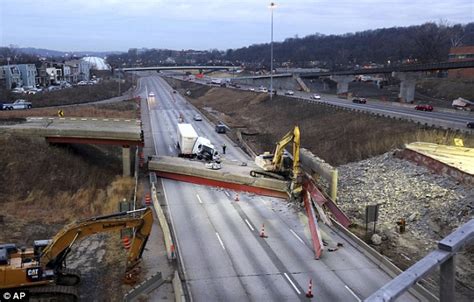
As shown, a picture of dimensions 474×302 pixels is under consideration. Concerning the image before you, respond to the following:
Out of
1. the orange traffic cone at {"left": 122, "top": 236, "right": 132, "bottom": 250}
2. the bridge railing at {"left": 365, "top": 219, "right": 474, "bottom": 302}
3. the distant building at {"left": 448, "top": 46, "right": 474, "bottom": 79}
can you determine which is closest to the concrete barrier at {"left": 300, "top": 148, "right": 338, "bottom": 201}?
the orange traffic cone at {"left": 122, "top": 236, "right": 132, "bottom": 250}

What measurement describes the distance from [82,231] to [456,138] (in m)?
34.4

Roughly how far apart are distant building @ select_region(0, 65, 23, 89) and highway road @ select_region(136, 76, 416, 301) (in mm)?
105922

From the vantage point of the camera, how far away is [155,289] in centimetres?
2014

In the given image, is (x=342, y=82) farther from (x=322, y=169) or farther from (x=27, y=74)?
(x=322, y=169)

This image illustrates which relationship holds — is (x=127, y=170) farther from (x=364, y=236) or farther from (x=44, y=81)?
(x=44, y=81)

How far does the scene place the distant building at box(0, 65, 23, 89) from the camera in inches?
4906

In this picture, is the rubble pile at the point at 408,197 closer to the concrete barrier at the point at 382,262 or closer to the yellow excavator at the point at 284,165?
the concrete barrier at the point at 382,262

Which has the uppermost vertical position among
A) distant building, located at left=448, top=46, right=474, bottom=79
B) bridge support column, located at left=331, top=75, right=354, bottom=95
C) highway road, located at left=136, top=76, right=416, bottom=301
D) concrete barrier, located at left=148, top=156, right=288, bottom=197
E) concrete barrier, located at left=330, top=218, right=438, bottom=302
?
Result: distant building, located at left=448, top=46, right=474, bottom=79

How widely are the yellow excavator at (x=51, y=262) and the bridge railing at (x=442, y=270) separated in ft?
54.0

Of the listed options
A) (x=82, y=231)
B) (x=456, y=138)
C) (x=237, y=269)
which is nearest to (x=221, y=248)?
(x=237, y=269)

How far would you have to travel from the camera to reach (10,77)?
126 meters

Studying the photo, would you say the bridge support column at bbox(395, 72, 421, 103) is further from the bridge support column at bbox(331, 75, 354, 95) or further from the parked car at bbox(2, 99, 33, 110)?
the parked car at bbox(2, 99, 33, 110)

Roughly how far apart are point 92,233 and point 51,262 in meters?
1.90

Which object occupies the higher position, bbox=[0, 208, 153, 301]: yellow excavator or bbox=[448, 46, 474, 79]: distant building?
bbox=[448, 46, 474, 79]: distant building
